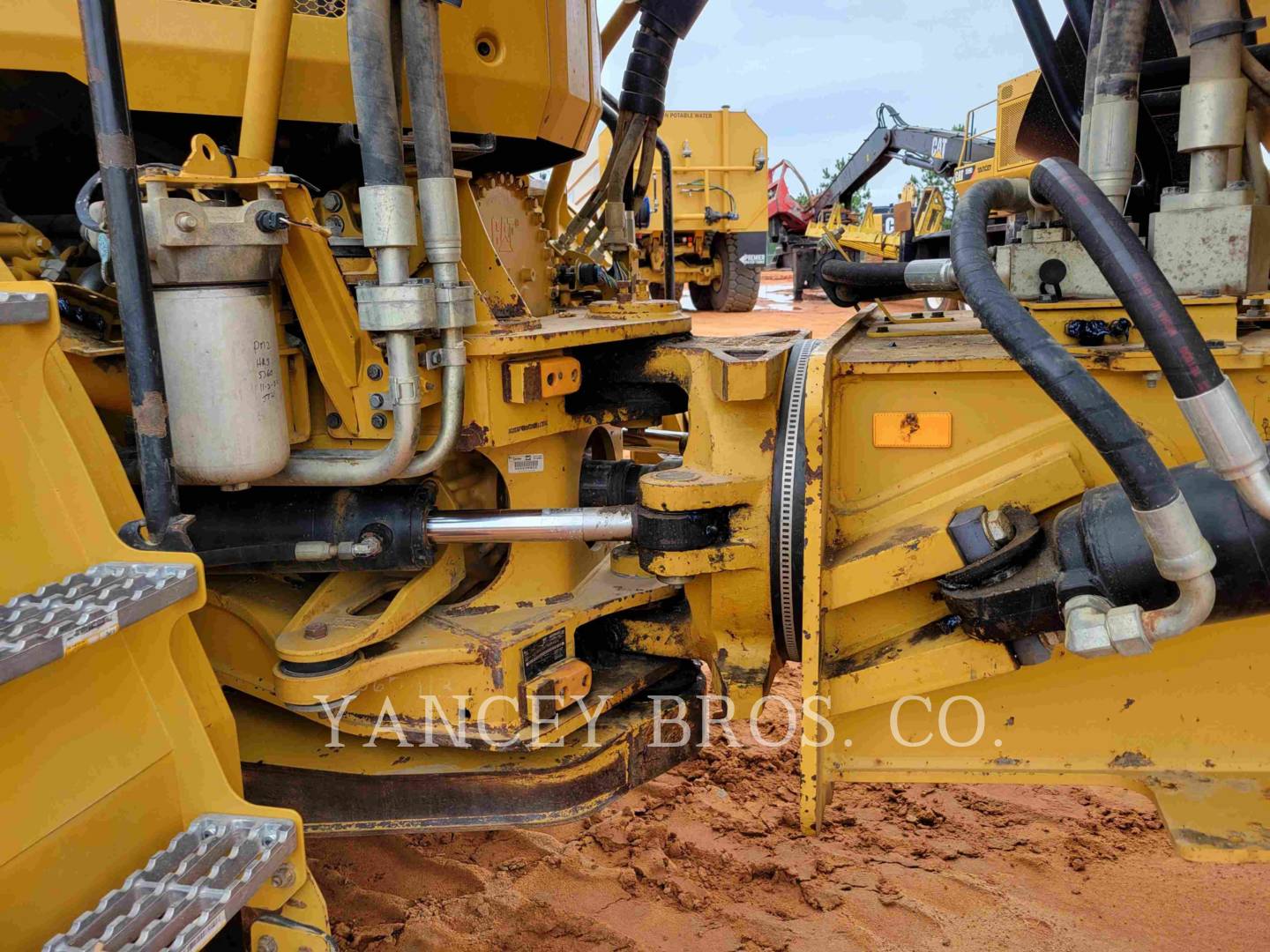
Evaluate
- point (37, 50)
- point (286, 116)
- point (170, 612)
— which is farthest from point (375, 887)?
point (37, 50)

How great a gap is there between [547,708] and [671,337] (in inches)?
37.1

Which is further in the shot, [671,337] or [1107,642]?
[671,337]

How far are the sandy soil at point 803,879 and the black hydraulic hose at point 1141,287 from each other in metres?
1.52

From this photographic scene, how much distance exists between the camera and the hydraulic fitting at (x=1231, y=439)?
4.50 feet

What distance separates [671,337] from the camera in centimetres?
248

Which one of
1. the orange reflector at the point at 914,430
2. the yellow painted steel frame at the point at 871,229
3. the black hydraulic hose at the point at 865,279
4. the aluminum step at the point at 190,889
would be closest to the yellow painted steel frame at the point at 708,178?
the yellow painted steel frame at the point at 871,229

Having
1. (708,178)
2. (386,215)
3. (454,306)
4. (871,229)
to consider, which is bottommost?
(454,306)

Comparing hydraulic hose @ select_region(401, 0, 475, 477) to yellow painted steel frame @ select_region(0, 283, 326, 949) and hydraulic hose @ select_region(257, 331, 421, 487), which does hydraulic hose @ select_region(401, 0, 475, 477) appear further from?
yellow painted steel frame @ select_region(0, 283, 326, 949)

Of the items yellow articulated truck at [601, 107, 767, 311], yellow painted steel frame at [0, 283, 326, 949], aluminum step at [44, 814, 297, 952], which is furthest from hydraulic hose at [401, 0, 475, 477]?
yellow articulated truck at [601, 107, 767, 311]

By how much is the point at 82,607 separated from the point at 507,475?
1.12m

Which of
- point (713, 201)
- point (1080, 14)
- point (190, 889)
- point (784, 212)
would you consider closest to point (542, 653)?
point (190, 889)

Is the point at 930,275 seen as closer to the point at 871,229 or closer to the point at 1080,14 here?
the point at 1080,14

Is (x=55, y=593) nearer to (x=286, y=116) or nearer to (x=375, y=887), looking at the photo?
(x=286, y=116)

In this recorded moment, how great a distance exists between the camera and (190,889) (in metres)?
1.28
